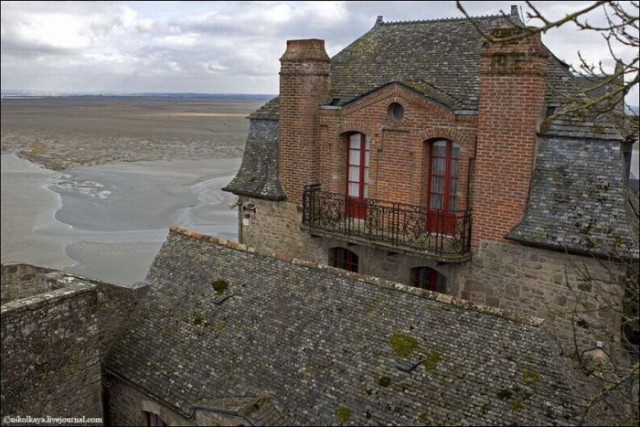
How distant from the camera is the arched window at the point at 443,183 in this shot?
14.1m

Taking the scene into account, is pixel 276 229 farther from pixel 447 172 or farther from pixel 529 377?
pixel 529 377

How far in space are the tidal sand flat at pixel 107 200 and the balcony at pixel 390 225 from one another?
1512cm

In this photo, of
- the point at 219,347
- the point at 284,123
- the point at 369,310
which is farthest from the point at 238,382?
the point at 284,123

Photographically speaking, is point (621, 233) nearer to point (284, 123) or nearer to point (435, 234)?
point (435, 234)

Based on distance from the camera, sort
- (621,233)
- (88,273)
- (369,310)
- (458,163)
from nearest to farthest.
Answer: (369,310) < (621,233) < (458,163) < (88,273)

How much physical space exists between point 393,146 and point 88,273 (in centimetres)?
1956

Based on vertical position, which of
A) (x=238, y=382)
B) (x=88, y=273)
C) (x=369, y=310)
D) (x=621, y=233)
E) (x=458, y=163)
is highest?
(x=458, y=163)

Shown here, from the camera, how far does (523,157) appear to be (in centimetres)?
1245

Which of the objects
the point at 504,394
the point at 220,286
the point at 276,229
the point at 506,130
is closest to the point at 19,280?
the point at 220,286

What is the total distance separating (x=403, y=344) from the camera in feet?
32.3

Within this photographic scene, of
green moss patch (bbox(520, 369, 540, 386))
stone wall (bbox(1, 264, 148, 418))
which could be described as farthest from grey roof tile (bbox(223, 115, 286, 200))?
green moss patch (bbox(520, 369, 540, 386))

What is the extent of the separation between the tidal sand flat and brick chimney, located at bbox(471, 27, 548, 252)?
1969 cm

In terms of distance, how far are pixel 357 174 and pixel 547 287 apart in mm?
5713

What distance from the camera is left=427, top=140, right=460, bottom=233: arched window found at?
14.1m
